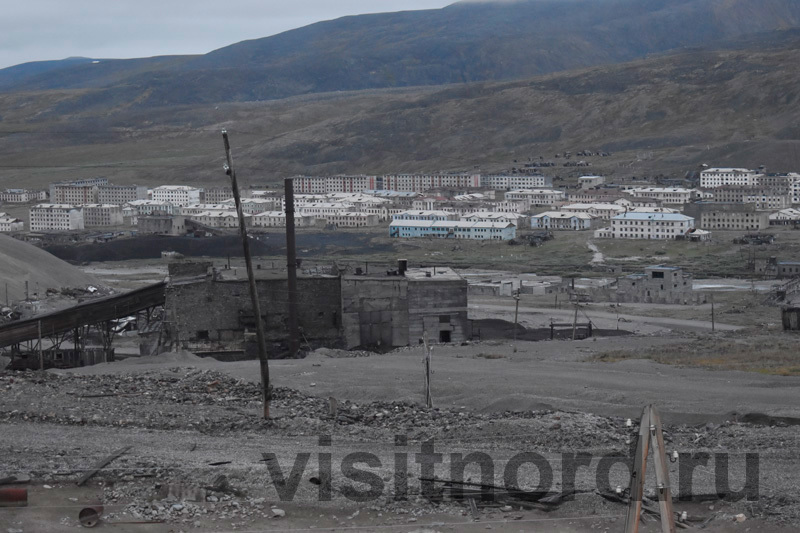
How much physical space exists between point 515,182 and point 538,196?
492 inches

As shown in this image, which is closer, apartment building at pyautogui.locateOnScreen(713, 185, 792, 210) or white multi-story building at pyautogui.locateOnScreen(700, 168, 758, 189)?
apartment building at pyautogui.locateOnScreen(713, 185, 792, 210)

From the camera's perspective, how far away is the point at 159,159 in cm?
15012

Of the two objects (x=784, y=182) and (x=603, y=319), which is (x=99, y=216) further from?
(x=603, y=319)

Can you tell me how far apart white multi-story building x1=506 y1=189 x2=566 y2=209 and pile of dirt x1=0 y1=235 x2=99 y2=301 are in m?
54.0

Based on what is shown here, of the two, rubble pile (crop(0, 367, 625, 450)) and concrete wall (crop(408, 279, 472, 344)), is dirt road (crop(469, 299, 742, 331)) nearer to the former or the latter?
concrete wall (crop(408, 279, 472, 344))

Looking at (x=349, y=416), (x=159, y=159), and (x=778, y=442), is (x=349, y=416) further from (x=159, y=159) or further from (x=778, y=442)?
(x=159, y=159)

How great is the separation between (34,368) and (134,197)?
296 feet

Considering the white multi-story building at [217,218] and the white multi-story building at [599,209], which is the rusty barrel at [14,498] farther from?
the white multi-story building at [217,218]

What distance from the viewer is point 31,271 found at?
46.5 meters

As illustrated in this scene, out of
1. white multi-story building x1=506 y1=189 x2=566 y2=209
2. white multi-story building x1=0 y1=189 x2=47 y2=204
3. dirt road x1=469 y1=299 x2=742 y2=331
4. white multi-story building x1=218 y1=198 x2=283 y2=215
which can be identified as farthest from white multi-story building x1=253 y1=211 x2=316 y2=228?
dirt road x1=469 y1=299 x2=742 y2=331

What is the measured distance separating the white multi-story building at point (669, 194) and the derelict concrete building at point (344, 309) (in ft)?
217

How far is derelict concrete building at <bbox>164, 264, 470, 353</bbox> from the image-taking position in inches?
1116

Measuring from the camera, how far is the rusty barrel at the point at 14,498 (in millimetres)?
11992

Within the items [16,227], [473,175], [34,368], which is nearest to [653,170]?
[473,175]
